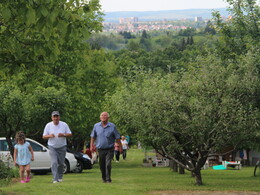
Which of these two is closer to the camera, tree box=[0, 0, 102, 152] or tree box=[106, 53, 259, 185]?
tree box=[0, 0, 102, 152]

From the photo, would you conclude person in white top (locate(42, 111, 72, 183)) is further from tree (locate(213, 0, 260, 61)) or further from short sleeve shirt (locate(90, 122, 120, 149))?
tree (locate(213, 0, 260, 61))

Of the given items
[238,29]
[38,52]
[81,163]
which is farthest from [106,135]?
[81,163]

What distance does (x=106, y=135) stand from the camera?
15.8 meters

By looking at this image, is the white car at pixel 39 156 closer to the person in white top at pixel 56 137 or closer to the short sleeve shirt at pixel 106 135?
the person in white top at pixel 56 137

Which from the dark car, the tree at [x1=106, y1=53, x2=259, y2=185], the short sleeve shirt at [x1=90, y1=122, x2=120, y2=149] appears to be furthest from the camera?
the dark car

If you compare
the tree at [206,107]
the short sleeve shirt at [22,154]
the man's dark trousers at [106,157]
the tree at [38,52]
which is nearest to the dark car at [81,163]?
the tree at [38,52]

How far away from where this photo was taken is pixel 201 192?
604 inches

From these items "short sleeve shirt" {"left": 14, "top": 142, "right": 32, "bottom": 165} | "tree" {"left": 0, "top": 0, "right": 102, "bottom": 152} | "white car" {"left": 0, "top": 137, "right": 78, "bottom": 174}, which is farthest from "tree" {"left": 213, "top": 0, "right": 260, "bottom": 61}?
"short sleeve shirt" {"left": 14, "top": 142, "right": 32, "bottom": 165}

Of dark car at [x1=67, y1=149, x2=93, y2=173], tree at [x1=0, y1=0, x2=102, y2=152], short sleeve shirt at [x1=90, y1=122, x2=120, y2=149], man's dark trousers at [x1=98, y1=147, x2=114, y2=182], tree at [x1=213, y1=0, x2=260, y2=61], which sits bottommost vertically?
dark car at [x1=67, y1=149, x2=93, y2=173]

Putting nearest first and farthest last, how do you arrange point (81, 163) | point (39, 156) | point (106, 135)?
point (106, 135)
point (39, 156)
point (81, 163)

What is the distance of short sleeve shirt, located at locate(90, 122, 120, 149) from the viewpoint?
15836 mm

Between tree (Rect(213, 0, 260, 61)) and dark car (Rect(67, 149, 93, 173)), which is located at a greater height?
tree (Rect(213, 0, 260, 61))

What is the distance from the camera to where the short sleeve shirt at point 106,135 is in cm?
1584

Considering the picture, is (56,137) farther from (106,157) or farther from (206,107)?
(206,107)
